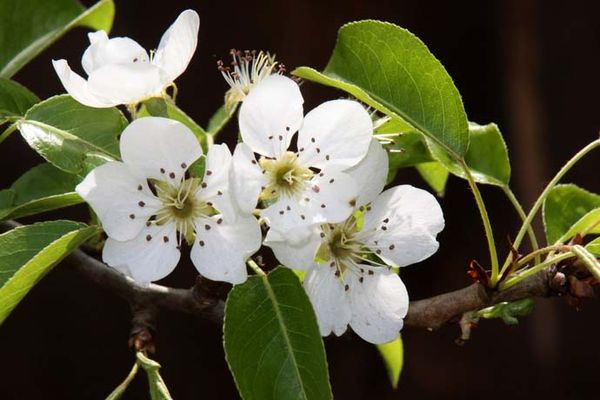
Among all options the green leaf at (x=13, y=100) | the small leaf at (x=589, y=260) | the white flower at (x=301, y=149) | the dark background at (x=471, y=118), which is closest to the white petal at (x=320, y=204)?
the white flower at (x=301, y=149)

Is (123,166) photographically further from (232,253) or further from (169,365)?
(169,365)

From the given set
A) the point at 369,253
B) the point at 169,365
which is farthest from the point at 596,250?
the point at 169,365

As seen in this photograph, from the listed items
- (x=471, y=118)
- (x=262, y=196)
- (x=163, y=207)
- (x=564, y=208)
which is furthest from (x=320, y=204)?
(x=471, y=118)

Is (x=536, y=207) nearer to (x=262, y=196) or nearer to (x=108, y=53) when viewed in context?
(x=262, y=196)

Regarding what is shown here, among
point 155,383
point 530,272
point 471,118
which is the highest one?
point 530,272

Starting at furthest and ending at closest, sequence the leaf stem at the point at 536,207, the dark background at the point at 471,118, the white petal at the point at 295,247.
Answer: the dark background at the point at 471,118
the leaf stem at the point at 536,207
the white petal at the point at 295,247

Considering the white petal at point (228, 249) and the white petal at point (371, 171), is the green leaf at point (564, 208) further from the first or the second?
the white petal at point (228, 249)
